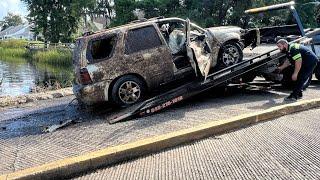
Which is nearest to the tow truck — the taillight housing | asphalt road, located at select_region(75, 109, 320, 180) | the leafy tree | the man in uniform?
the man in uniform

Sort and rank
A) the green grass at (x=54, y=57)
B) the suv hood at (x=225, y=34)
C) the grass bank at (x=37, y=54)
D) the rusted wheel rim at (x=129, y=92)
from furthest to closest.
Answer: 1. the grass bank at (x=37, y=54)
2. the green grass at (x=54, y=57)
3. the suv hood at (x=225, y=34)
4. the rusted wheel rim at (x=129, y=92)

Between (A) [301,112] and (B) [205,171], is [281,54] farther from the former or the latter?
(B) [205,171]

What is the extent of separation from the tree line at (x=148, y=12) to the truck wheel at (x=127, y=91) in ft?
28.1

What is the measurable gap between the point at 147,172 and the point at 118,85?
3369 millimetres

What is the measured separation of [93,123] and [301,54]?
14.8 ft

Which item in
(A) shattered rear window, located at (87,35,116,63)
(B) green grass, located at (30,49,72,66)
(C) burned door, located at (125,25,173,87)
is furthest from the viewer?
(B) green grass, located at (30,49,72,66)

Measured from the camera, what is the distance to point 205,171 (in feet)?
18.2

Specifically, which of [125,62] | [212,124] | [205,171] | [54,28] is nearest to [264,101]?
[212,124]

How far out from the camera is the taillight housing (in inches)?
339

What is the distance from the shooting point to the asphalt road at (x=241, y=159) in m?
5.40

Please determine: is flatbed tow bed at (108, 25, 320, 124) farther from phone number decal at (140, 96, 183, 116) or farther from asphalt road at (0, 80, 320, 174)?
asphalt road at (0, 80, 320, 174)

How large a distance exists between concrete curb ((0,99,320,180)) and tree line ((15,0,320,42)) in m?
9.10

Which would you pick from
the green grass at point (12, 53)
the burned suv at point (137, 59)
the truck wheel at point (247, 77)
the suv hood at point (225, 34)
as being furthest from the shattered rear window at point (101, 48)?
the green grass at point (12, 53)

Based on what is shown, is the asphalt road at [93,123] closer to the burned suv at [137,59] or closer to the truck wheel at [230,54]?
the burned suv at [137,59]
